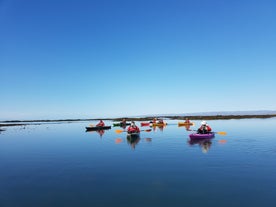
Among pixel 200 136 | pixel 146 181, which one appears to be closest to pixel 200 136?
pixel 200 136

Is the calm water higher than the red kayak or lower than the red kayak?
lower

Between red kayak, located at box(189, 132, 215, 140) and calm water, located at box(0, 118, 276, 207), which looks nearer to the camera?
calm water, located at box(0, 118, 276, 207)

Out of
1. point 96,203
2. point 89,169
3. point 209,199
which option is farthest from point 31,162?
point 209,199

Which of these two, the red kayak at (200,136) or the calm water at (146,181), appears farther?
the red kayak at (200,136)

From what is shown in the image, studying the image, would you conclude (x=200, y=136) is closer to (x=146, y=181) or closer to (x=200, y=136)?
(x=200, y=136)

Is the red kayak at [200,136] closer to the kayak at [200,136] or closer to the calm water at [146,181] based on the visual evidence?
the kayak at [200,136]

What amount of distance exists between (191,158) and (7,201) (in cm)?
1460

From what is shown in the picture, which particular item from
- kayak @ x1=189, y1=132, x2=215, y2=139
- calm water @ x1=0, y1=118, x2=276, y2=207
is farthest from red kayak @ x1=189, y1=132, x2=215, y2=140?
calm water @ x1=0, y1=118, x2=276, y2=207

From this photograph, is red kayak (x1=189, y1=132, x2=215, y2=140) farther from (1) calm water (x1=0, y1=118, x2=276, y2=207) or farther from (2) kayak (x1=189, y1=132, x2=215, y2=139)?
(1) calm water (x1=0, y1=118, x2=276, y2=207)

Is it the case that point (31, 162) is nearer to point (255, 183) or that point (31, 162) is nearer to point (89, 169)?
point (89, 169)

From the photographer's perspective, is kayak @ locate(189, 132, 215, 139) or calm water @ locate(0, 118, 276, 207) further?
kayak @ locate(189, 132, 215, 139)

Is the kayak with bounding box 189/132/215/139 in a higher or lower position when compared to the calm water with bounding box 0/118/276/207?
higher

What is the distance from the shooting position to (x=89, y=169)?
19.7 meters

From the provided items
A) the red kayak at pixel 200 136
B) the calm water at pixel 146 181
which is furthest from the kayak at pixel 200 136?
the calm water at pixel 146 181
